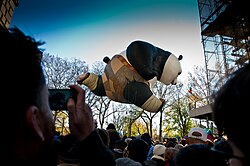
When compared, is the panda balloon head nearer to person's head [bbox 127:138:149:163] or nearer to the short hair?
person's head [bbox 127:138:149:163]

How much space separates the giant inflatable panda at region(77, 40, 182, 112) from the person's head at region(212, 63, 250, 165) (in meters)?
4.94

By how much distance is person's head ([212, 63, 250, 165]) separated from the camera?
0.72 meters

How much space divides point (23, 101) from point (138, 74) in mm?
5539

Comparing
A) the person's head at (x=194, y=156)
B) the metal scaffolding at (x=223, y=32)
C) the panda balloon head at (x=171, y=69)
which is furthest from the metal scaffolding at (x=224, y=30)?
the person's head at (x=194, y=156)

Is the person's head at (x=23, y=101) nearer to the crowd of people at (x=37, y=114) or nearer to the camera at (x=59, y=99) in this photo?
the crowd of people at (x=37, y=114)

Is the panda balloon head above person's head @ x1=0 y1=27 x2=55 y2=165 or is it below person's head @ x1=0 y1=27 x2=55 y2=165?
above

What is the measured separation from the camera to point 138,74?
20.3 ft

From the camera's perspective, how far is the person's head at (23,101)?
2.16 ft

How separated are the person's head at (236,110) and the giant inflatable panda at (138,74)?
4941mm

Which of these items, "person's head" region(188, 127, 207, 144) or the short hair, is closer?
the short hair

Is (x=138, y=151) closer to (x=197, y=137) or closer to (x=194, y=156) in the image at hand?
(x=197, y=137)

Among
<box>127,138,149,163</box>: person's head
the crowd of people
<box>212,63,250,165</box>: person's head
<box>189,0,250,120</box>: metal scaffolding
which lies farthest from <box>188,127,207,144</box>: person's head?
<box>189,0,250,120</box>: metal scaffolding

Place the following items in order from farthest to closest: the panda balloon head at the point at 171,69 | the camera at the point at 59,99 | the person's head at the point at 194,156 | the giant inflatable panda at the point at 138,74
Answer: the panda balloon head at the point at 171,69
the giant inflatable panda at the point at 138,74
the person's head at the point at 194,156
the camera at the point at 59,99

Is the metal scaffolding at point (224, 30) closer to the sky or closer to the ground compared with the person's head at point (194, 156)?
closer to the sky
